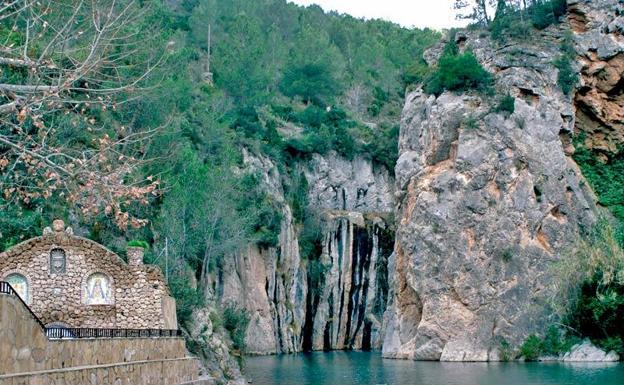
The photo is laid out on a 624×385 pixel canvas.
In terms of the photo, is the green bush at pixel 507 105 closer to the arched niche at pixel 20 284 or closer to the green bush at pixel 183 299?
the green bush at pixel 183 299

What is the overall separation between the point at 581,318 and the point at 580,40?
17189 millimetres

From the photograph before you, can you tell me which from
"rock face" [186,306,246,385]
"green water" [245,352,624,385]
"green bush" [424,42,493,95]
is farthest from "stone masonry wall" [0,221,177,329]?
"green bush" [424,42,493,95]

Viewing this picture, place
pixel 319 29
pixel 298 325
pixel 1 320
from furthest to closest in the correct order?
pixel 319 29 → pixel 298 325 → pixel 1 320

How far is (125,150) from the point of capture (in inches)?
1476

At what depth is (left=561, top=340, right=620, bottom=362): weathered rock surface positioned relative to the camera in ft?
131

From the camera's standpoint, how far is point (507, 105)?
4797 cm

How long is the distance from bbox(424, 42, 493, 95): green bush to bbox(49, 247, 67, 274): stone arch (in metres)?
31.2

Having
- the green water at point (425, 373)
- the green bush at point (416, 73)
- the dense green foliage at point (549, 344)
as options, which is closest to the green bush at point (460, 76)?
the green bush at point (416, 73)

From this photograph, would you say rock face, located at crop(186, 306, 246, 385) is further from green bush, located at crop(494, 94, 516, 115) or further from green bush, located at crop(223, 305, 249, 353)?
green bush, located at crop(494, 94, 516, 115)

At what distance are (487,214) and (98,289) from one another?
26.8 m

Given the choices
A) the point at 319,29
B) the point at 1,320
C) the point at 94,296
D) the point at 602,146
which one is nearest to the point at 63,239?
the point at 94,296

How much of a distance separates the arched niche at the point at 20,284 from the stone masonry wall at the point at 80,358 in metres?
3.85

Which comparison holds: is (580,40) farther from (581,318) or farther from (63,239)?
(63,239)

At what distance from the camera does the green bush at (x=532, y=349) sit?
4231cm
